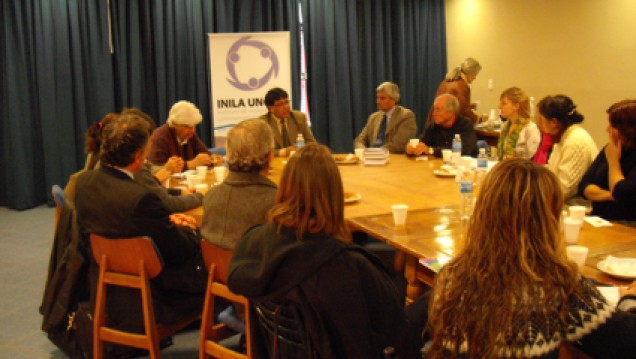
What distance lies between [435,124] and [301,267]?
12.1ft

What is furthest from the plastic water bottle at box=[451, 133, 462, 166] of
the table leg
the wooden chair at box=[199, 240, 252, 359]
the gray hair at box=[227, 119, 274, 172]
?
the wooden chair at box=[199, 240, 252, 359]

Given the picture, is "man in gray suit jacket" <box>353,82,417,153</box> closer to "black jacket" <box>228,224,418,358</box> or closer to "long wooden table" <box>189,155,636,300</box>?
"long wooden table" <box>189,155,636,300</box>

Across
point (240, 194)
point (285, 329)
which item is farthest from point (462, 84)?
point (285, 329)

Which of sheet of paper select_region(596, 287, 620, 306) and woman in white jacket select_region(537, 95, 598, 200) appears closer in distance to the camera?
sheet of paper select_region(596, 287, 620, 306)

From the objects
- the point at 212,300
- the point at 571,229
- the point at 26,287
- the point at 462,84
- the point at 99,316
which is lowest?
the point at 26,287

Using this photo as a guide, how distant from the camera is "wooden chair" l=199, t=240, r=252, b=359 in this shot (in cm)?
254

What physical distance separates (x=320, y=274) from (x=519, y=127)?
3452 mm

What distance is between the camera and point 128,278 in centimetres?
279

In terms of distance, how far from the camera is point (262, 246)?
195 cm

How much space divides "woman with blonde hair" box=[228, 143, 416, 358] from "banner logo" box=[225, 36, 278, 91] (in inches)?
203

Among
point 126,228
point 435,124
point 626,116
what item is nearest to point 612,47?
point 435,124

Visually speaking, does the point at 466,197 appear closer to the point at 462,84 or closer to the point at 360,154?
the point at 360,154

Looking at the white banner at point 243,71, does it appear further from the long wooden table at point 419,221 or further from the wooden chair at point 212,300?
the wooden chair at point 212,300

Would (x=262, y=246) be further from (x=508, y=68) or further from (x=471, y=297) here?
(x=508, y=68)
